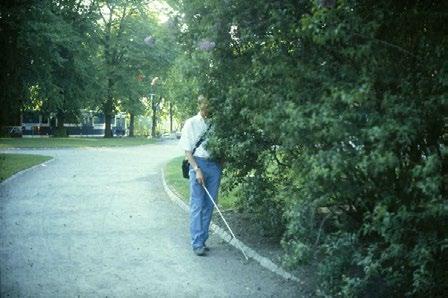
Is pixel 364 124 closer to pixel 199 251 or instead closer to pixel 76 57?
pixel 199 251

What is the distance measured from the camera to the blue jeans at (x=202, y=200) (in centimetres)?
639

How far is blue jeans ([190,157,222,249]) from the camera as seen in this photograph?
21.0ft

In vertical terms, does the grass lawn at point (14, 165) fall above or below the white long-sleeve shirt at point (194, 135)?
below

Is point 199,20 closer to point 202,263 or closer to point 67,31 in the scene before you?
point 202,263

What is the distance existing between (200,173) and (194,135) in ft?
1.81

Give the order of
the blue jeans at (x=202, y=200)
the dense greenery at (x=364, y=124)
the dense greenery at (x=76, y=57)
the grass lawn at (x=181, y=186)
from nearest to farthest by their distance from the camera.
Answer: the dense greenery at (x=364, y=124) < the blue jeans at (x=202, y=200) < the grass lawn at (x=181, y=186) < the dense greenery at (x=76, y=57)

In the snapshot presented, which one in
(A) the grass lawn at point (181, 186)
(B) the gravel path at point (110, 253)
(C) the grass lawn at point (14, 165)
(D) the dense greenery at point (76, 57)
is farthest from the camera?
(D) the dense greenery at point (76, 57)

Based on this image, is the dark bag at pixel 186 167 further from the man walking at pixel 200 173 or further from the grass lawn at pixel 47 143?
the grass lawn at pixel 47 143

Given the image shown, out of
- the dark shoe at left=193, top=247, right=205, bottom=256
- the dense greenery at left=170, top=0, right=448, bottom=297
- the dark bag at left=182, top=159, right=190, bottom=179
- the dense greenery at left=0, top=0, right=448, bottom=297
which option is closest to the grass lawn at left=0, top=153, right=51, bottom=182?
the dark bag at left=182, top=159, right=190, bottom=179

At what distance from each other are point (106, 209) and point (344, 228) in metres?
6.18

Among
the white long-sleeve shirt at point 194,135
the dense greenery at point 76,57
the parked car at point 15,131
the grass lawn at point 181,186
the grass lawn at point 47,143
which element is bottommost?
the grass lawn at point 181,186

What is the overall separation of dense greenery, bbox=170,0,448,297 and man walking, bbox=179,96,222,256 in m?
1.44

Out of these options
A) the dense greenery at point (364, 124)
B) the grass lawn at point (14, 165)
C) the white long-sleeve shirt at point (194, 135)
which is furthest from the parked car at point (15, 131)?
the dense greenery at point (364, 124)

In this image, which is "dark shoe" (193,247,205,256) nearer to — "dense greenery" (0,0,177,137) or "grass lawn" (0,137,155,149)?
"dense greenery" (0,0,177,137)
